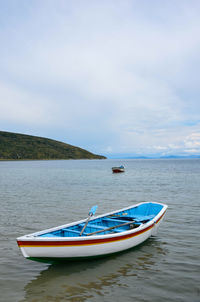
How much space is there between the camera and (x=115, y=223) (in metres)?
12.4

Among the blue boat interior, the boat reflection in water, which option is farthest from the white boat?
the boat reflection in water

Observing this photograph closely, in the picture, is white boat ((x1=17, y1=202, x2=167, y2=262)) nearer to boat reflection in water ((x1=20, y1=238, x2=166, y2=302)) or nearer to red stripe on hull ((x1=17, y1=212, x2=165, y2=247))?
red stripe on hull ((x1=17, y1=212, x2=165, y2=247))

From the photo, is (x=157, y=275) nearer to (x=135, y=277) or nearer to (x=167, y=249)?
(x=135, y=277)

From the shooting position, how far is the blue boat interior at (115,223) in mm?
10197

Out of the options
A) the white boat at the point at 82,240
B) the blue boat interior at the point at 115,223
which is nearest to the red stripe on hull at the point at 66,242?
the white boat at the point at 82,240

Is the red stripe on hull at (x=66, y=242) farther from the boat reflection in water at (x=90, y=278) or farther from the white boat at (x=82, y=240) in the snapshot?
the boat reflection in water at (x=90, y=278)

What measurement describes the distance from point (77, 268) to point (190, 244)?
569 cm

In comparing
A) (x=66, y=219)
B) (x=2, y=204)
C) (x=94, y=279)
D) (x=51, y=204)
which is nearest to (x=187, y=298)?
(x=94, y=279)

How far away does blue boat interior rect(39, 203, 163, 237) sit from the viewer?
33.5 ft

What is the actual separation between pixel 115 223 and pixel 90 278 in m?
A: 4.10

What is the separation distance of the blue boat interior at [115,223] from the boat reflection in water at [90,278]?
1.15 m

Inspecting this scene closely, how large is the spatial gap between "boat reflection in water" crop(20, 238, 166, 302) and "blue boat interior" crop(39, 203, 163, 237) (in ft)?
3.79

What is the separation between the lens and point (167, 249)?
11.2 metres

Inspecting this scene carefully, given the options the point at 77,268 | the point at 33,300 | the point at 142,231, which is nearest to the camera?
the point at 33,300
